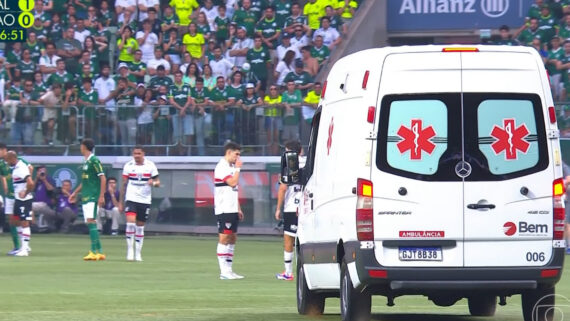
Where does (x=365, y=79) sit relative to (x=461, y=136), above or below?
above

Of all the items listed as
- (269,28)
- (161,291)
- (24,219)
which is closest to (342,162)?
(161,291)

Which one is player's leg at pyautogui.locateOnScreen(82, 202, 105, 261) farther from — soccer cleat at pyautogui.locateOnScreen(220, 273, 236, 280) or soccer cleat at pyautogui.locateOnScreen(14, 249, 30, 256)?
soccer cleat at pyautogui.locateOnScreen(220, 273, 236, 280)

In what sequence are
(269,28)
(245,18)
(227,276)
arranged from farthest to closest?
(245,18), (269,28), (227,276)

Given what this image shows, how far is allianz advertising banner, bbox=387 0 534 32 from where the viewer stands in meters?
33.5

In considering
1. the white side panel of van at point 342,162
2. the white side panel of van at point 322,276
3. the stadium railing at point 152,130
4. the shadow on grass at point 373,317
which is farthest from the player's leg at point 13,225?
the white side panel of van at point 342,162

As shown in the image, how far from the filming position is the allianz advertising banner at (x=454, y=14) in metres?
33.5

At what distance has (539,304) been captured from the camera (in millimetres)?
12609

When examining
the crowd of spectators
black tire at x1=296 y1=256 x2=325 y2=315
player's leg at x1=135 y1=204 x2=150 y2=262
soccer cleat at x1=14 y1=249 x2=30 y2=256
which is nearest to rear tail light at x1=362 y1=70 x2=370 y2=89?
black tire at x1=296 y1=256 x2=325 y2=315

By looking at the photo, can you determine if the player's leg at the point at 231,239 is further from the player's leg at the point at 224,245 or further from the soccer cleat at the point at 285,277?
the soccer cleat at the point at 285,277

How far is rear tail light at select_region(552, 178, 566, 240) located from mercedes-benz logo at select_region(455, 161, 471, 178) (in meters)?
0.73

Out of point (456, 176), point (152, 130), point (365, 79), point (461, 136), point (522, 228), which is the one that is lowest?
point (152, 130)

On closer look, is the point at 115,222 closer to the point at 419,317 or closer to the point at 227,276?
the point at 227,276

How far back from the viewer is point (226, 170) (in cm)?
2100

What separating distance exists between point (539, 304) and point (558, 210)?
938mm
